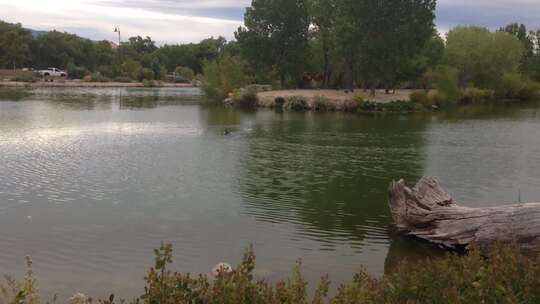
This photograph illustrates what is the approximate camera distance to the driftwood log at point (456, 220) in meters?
10.7

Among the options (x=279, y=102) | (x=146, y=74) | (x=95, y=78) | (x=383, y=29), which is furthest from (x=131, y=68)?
(x=383, y=29)

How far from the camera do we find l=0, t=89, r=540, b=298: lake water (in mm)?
11883

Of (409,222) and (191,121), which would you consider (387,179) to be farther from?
(191,121)

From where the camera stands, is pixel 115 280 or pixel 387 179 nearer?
pixel 115 280

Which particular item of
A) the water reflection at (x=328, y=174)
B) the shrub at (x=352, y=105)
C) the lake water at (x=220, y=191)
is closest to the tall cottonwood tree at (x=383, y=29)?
the shrub at (x=352, y=105)

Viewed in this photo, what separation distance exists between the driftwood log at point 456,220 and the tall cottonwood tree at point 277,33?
185ft

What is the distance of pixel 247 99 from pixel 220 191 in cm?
4177

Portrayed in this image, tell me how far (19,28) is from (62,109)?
8129cm

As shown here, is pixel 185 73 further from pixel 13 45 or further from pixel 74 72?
pixel 13 45

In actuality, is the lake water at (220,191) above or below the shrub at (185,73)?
below

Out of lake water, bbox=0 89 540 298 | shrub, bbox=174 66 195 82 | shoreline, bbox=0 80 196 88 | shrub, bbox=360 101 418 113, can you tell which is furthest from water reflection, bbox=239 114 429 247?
shrub, bbox=174 66 195 82

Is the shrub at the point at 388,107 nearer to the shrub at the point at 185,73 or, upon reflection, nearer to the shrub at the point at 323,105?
the shrub at the point at 323,105

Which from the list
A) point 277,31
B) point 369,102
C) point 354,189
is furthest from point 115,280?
point 277,31

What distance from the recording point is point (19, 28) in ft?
388
